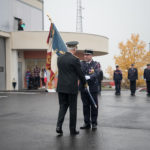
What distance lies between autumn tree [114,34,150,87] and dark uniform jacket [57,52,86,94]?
97.5 ft

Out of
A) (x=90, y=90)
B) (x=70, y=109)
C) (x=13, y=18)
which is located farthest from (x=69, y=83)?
(x=13, y=18)

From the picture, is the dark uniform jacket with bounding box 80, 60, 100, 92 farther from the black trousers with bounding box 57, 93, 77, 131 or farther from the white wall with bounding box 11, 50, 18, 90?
the white wall with bounding box 11, 50, 18, 90

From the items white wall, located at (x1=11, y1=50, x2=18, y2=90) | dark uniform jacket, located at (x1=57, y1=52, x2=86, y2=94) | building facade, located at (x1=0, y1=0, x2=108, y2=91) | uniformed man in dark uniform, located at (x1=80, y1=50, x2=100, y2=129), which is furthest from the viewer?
white wall, located at (x1=11, y1=50, x2=18, y2=90)

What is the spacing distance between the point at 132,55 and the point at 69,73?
30.6 meters

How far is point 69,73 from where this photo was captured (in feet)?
19.8

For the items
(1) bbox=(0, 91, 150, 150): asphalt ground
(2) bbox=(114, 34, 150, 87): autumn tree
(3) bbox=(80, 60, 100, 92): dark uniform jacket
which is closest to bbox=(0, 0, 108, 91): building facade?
(2) bbox=(114, 34, 150, 87): autumn tree

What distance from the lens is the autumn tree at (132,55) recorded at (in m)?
35.4

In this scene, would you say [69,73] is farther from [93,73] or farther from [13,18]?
[13,18]

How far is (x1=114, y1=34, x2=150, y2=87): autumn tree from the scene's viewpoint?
35.4 m

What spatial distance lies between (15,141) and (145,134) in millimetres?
2604

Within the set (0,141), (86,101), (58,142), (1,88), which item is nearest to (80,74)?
(86,101)

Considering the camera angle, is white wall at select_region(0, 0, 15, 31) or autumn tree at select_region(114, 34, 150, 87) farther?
autumn tree at select_region(114, 34, 150, 87)

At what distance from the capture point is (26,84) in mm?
26859

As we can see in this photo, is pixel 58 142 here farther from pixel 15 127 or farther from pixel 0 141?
pixel 15 127
